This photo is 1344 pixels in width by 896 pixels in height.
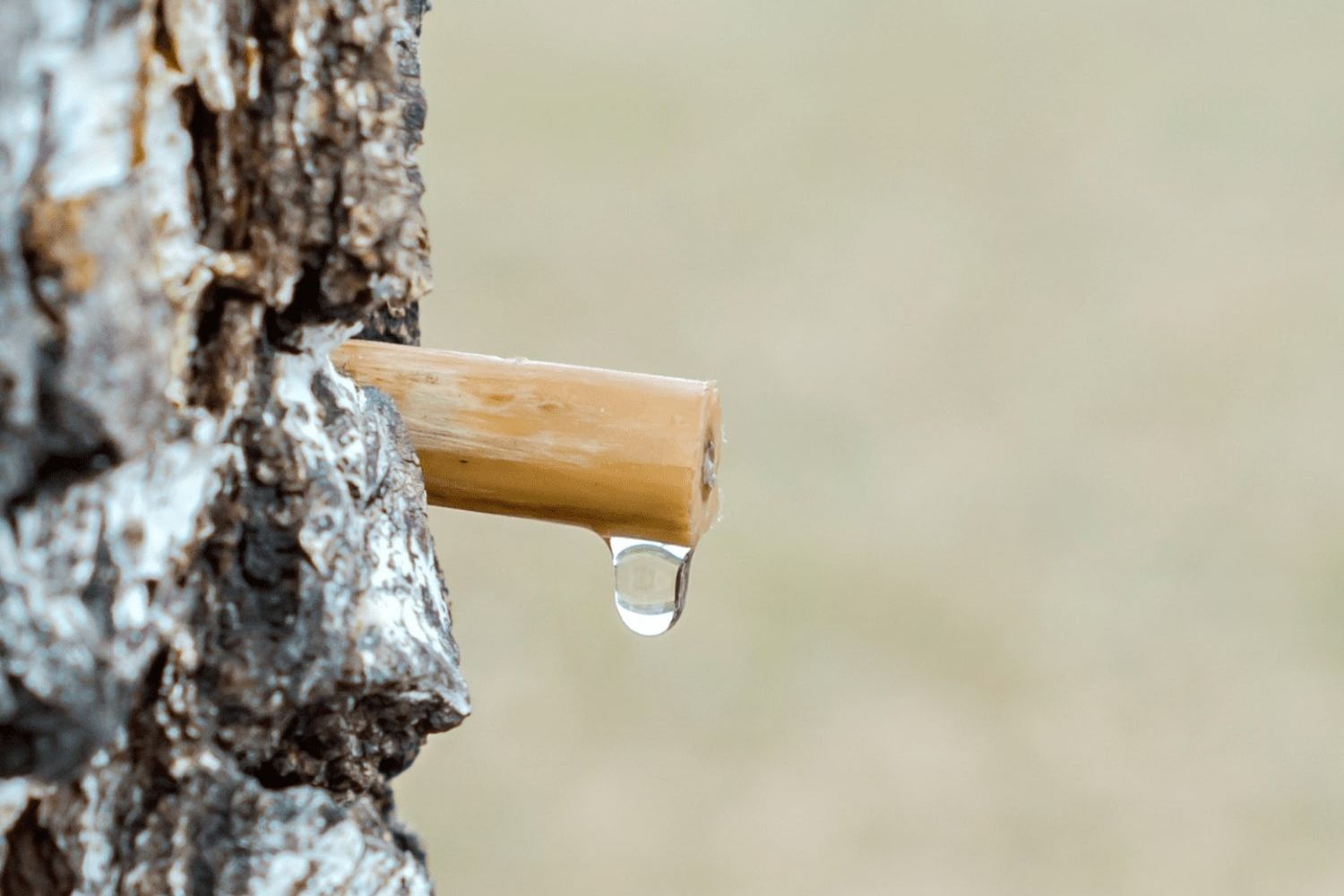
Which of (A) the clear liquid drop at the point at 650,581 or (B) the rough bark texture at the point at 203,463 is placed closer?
(B) the rough bark texture at the point at 203,463

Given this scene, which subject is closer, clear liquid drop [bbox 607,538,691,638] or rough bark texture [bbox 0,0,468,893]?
rough bark texture [bbox 0,0,468,893]

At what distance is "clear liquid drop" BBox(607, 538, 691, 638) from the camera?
44 cm

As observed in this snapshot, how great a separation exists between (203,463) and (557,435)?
0.36 ft

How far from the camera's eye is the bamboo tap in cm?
38

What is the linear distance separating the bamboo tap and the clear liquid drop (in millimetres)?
26

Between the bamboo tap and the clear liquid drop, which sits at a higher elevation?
the bamboo tap

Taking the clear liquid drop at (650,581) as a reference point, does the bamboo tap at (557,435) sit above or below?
above

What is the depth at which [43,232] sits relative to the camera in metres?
0.25

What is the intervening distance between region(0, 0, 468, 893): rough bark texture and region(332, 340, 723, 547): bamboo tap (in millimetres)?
32

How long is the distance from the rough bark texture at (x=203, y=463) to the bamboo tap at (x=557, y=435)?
3 cm

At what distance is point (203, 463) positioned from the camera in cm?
30

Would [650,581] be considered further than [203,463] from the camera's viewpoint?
Yes

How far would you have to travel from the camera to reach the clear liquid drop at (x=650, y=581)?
0.44 meters

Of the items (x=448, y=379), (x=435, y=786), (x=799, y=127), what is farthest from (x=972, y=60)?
(x=448, y=379)
